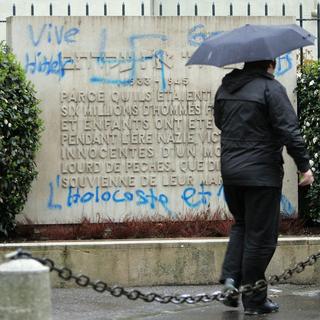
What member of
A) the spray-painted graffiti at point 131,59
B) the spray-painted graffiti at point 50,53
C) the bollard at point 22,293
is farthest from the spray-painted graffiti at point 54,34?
the bollard at point 22,293

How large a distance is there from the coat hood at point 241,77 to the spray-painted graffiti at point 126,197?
2.82m

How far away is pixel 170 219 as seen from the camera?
928 cm

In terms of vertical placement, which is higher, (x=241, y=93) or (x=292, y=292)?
(x=241, y=93)

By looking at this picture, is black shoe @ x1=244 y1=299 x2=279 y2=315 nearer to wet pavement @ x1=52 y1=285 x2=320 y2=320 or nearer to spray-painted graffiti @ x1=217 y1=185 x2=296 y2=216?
wet pavement @ x1=52 y1=285 x2=320 y2=320

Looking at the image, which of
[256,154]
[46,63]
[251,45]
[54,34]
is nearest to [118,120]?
[46,63]

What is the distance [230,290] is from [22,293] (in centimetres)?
205

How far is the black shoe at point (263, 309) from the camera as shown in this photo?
6.68 meters

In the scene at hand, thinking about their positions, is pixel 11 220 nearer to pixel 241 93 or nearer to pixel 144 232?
pixel 144 232

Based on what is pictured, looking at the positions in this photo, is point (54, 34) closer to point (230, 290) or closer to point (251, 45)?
point (251, 45)

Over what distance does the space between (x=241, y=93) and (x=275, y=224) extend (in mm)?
975

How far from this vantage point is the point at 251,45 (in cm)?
658

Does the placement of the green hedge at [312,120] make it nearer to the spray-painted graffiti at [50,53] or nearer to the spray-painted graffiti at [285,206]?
the spray-painted graffiti at [285,206]

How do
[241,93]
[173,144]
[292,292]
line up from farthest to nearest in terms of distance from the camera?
[173,144]
[292,292]
[241,93]

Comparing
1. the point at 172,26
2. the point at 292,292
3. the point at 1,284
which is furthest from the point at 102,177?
the point at 1,284
